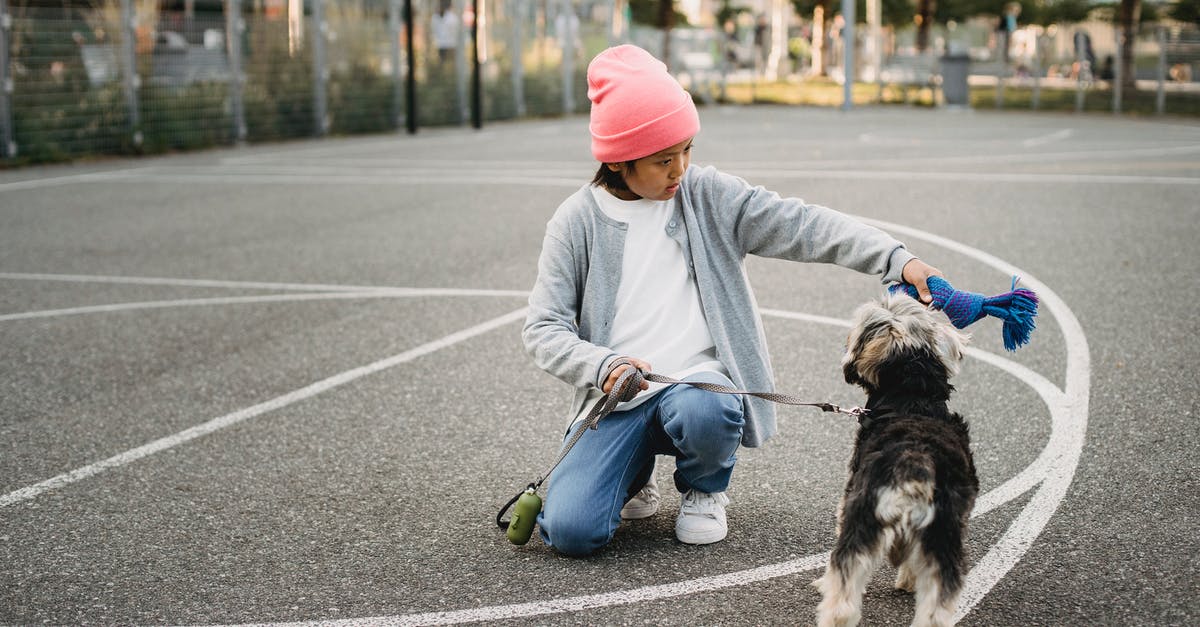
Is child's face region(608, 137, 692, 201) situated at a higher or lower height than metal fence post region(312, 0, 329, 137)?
lower

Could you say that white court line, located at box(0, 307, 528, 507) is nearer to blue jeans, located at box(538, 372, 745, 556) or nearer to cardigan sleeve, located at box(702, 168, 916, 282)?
blue jeans, located at box(538, 372, 745, 556)

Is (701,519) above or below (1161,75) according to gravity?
below

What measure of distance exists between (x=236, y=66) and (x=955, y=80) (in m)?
19.7

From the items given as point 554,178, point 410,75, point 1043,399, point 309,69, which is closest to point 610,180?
point 1043,399

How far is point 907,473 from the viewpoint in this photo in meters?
3.39

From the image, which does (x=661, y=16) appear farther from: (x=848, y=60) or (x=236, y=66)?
(x=236, y=66)

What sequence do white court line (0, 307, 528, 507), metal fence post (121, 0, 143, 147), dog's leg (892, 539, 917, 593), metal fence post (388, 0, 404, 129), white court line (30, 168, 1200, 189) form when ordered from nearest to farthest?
dog's leg (892, 539, 917, 593), white court line (0, 307, 528, 507), white court line (30, 168, 1200, 189), metal fence post (121, 0, 143, 147), metal fence post (388, 0, 404, 129)

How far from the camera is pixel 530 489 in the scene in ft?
14.0

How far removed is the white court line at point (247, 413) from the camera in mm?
5105

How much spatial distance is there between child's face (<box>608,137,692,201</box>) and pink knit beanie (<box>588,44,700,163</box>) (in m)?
0.06

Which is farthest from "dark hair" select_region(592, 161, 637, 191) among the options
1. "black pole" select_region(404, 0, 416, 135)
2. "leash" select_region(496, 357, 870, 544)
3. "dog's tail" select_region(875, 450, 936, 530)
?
"black pole" select_region(404, 0, 416, 135)

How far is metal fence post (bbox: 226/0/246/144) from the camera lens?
20.7 meters

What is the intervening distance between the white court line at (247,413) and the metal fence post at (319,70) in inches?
631

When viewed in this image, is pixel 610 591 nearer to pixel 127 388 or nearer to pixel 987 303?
pixel 987 303
